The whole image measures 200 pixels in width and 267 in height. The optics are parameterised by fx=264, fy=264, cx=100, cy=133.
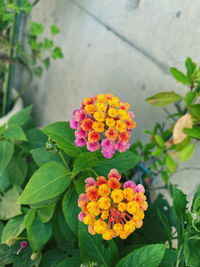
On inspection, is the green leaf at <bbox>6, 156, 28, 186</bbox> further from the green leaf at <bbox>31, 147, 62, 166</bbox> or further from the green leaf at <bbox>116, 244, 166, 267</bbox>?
the green leaf at <bbox>116, 244, 166, 267</bbox>

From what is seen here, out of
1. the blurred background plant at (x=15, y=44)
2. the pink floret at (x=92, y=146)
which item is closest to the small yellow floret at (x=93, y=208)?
the pink floret at (x=92, y=146)

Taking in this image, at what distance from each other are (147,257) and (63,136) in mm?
297

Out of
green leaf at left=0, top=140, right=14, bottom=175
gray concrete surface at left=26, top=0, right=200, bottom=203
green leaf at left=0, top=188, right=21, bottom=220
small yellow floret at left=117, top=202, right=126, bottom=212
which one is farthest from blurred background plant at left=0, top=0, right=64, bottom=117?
small yellow floret at left=117, top=202, right=126, bottom=212

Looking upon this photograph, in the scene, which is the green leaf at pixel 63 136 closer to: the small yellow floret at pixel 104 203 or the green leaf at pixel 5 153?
the small yellow floret at pixel 104 203


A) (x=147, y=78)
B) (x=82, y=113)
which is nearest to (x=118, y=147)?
(x=82, y=113)

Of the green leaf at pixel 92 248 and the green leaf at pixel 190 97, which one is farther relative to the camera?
the green leaf at pixel 190 97

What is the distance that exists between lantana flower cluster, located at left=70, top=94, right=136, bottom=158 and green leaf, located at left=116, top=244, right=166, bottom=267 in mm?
200

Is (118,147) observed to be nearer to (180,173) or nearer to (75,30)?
(180,173)

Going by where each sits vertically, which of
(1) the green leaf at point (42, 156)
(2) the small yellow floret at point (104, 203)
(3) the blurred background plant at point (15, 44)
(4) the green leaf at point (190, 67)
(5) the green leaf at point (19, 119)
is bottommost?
(2) the small yellow floret at point (104, 203)

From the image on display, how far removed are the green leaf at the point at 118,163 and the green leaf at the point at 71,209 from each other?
3.3 inches

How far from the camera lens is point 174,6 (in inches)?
30.3

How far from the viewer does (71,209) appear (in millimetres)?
607

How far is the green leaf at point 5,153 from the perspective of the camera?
786 mm

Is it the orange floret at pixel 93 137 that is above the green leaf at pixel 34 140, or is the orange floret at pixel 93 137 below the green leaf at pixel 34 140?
above
